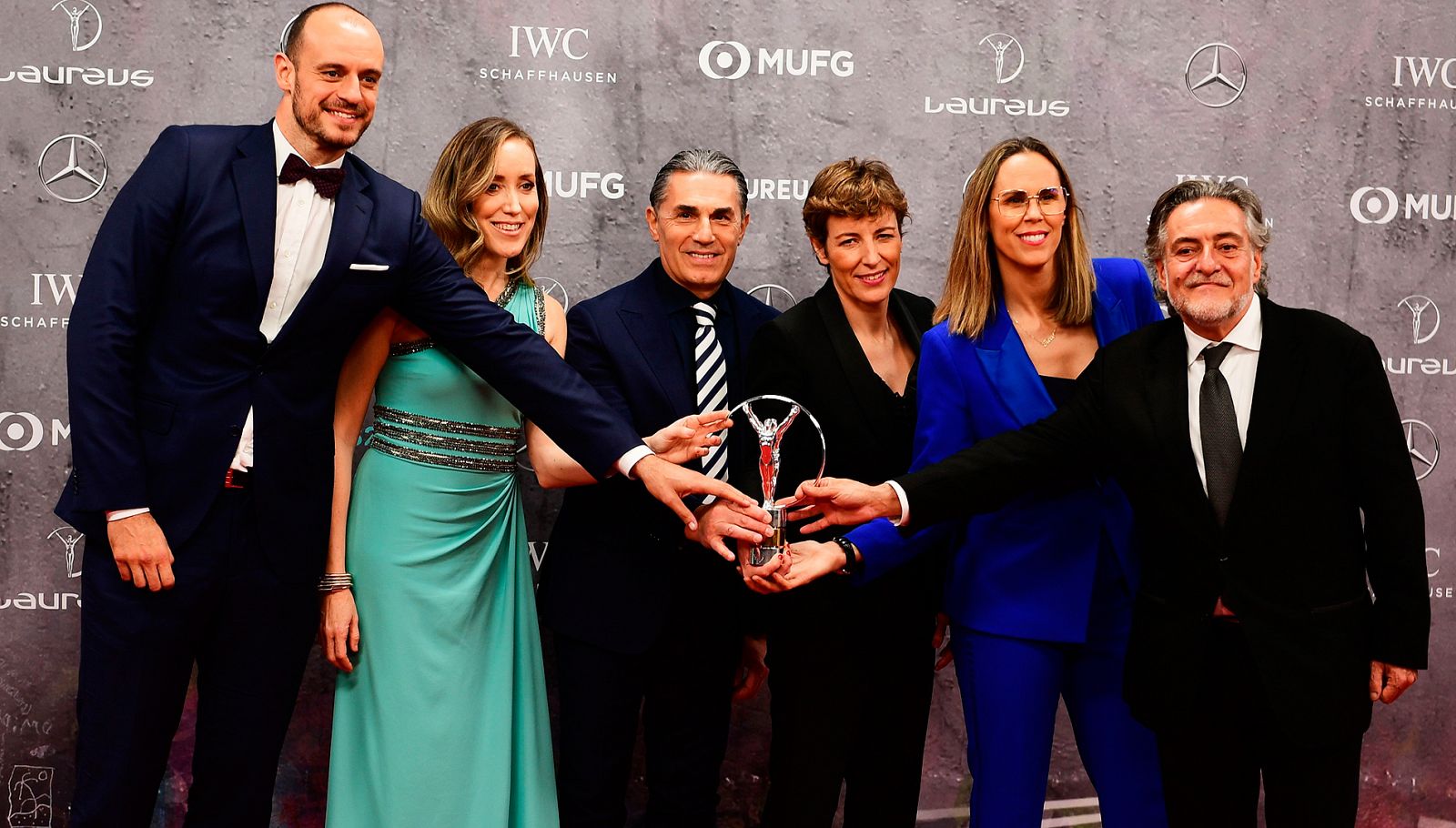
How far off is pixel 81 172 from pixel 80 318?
128cm

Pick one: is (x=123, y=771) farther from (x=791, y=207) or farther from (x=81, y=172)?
(x=791, y=207)

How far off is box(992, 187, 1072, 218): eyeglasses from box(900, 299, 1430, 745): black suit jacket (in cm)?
47

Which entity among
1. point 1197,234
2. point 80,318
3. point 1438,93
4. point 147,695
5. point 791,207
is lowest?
point 147,695

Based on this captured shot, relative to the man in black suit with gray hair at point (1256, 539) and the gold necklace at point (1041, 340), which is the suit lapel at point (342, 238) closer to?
the gold necklace at point (1041, 340)

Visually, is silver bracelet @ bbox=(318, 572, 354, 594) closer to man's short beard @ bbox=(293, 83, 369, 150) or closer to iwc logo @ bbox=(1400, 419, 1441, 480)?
man's short beard @ bbox=(293, 83, 369, 150)

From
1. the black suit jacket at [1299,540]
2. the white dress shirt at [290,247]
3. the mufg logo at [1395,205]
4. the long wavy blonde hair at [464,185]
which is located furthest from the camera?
the mufg logo at [1395,205]

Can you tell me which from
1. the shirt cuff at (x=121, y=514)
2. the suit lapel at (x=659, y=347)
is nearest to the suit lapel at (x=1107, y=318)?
the suit lapel at (x=659, y=347)

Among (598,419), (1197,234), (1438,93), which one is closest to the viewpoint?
(1197,234)

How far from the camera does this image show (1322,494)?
194 centimetres

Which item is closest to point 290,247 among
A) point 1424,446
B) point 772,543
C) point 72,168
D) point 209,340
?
point 209,340

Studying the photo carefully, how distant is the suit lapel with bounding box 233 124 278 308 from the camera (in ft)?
6.86

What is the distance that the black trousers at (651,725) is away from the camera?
7.95 feet

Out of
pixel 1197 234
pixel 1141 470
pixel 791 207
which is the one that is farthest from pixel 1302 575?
pixel 791 207

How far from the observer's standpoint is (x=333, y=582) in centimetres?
228
